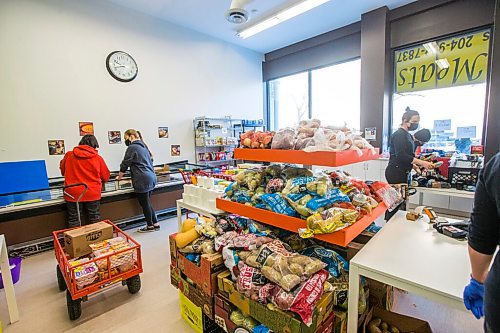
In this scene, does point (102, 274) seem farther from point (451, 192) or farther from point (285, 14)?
point (285, 14)

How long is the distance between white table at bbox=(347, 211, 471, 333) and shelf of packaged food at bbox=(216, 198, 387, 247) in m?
0.14

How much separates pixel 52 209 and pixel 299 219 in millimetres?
3430

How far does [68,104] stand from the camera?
378 centimetres

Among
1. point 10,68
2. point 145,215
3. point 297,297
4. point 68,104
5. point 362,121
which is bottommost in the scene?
point 145,215

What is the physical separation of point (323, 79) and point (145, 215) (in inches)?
193

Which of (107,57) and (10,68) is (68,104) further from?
(107,57)

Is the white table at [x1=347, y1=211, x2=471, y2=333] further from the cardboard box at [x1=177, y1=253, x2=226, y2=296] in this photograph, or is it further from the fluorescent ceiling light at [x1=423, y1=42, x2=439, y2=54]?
the fluorescent ceiling light at [x1=423, y1=42, x2=439, y2=54]

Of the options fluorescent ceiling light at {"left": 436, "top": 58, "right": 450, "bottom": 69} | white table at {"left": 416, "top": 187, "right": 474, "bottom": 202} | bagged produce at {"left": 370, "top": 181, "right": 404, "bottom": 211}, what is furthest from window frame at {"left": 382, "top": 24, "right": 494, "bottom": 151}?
bagged produce at {"left": 370, "top": 181, "right": 404, "bottom": 211}

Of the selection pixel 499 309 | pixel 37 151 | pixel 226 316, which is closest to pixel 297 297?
pixel 226 316

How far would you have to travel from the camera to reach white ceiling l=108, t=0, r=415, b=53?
4.20 m

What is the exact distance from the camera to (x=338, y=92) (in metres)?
5.76

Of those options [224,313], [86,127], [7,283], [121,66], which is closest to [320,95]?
[121,66]

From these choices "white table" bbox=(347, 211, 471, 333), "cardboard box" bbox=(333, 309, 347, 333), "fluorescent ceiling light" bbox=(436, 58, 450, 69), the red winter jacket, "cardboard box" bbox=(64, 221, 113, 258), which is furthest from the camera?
"fluorescent ceiling light" bbox=(436, 58, 450, 69)

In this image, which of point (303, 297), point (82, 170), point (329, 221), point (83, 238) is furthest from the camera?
point (82, 170)
